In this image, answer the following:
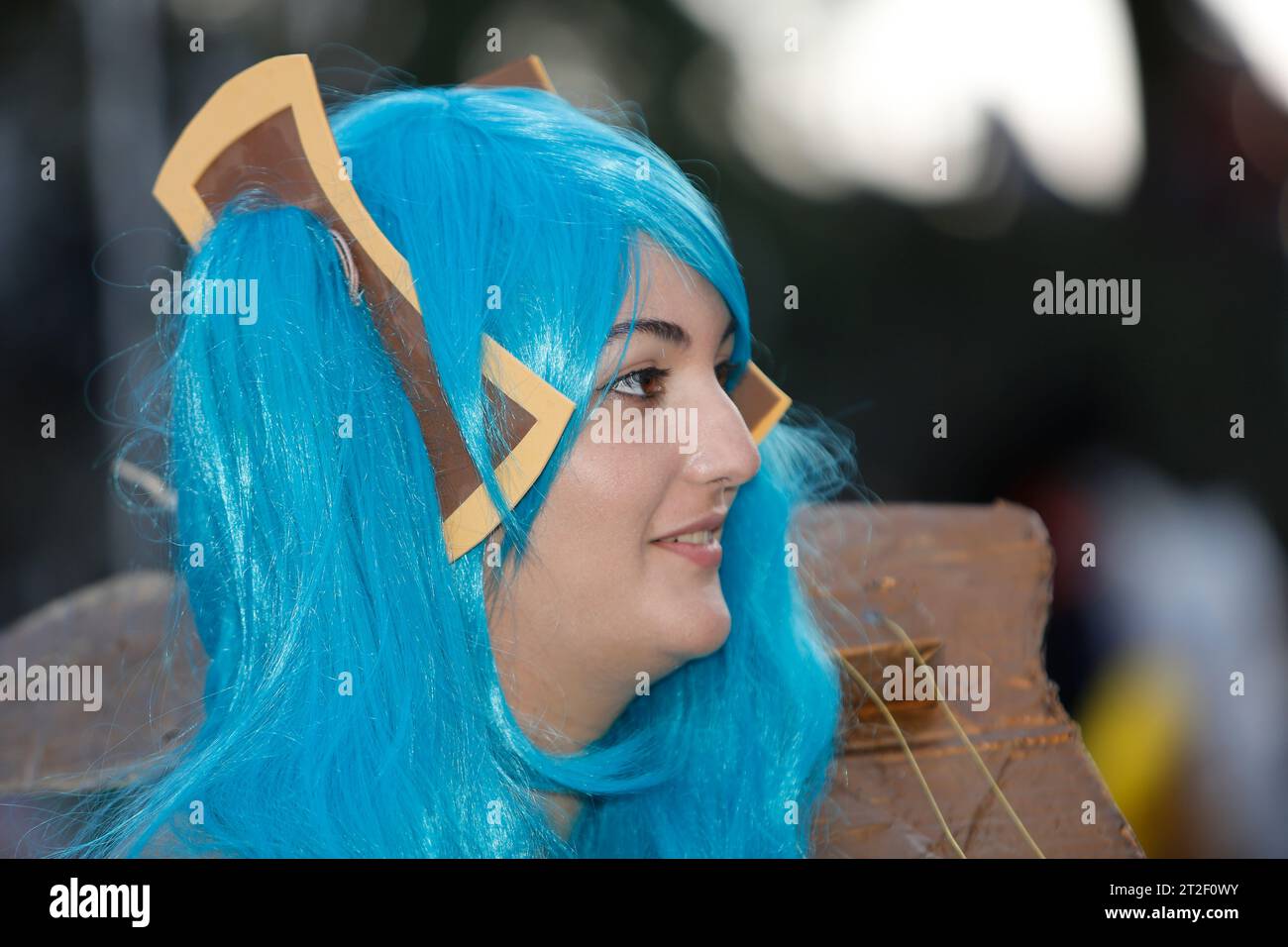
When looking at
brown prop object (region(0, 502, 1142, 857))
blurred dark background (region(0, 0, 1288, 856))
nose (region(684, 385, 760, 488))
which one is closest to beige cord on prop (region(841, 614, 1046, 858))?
brown prop object (region(0, 502, 1142, 857))

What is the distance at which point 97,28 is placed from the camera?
2045 millimetres

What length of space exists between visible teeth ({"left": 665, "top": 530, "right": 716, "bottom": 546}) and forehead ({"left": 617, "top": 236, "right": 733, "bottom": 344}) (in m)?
0.22

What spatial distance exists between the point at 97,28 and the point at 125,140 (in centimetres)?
21

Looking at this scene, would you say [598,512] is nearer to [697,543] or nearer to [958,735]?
[697,543]

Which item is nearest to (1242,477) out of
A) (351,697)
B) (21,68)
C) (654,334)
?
(654,334)

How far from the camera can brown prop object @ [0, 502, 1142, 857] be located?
4.70ft

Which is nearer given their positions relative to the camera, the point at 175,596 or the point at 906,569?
the point at 175,596

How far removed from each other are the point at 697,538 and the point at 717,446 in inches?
4.5

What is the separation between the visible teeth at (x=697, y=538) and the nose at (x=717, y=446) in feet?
0.21

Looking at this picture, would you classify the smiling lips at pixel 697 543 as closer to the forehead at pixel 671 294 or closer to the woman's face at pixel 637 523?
the woman's face at pixel 637 523

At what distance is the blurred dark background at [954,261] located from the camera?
74.5 inches

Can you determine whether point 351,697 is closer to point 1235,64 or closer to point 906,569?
point 906,569

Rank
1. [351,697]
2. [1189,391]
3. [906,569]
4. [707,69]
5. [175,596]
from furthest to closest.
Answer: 1. [1189,391]
2. [707,69]
3. [906,569]
4. [175,596]
5. [351,697]

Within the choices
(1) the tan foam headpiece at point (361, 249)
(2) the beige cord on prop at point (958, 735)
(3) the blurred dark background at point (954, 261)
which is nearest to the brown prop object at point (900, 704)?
(2) the beige cord on prop at point (958, 735)
